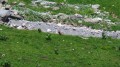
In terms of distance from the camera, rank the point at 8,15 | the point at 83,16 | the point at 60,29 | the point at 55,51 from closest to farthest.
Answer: the point at 55,51 → the point at 60,29 → the point at 8,15 → the point at 83,16

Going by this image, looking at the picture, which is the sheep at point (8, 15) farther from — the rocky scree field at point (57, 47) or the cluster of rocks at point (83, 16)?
the cluster of rocks at point (83, 16)

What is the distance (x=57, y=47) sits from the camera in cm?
3106

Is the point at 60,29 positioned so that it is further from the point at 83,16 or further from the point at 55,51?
the point at 55,51

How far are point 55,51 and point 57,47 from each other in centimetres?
186

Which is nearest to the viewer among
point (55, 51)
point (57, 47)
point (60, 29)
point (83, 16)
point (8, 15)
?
point (55, 51)

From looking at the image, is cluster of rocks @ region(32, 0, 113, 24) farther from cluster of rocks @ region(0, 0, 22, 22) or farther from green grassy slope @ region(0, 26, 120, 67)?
green grassy slope @ region(0, 26, 120, 67)

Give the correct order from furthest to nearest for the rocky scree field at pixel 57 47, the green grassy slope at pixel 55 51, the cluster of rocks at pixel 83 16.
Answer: the cluster of rocks at pixel 83 16 → the rocky scree field at pixel 57 47 → the green grassy slope at pixel 55 51

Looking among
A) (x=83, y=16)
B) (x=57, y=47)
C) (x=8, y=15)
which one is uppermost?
(x=57, y=47)

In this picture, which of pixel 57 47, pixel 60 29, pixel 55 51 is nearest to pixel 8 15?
pixel 60 29

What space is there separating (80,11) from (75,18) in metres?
3.20

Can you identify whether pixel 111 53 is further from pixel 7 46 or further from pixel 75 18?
pixel 75 18

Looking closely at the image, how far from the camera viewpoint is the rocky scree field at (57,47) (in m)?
26.9

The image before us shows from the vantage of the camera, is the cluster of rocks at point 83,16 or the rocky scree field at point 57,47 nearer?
the rocky scree field at point 57,47

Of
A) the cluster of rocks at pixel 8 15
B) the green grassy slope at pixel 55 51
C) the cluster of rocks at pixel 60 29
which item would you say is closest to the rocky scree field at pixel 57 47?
the green grassy slope at pixel 55 51
